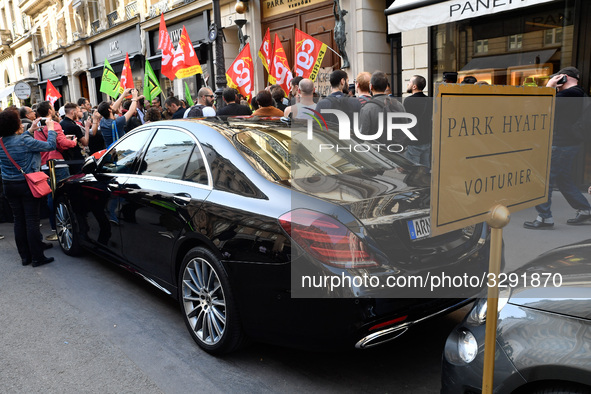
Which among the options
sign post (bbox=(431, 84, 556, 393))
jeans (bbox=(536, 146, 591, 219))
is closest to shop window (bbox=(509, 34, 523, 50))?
jeans (bbox=(536, 146, 591, 219))

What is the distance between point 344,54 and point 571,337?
10408mm

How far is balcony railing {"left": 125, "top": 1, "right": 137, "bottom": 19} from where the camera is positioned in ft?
66.6

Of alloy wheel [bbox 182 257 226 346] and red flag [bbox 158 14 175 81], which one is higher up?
red flag [bbox 158 14 175 81]

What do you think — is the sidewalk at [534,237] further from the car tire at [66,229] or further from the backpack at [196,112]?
the backpack at [196,112]

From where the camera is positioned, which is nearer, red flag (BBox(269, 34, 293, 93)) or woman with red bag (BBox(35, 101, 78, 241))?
woman with red bag (BBox(35, 101, 78, 241))

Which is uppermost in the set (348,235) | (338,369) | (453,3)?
(453,3)

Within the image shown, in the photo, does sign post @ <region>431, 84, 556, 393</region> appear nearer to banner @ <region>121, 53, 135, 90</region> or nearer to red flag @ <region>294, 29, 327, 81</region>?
red flag @ <region>294, 29, 327, 81</region>

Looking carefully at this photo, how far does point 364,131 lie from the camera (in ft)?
18.8

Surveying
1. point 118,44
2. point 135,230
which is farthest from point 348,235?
point 118,44

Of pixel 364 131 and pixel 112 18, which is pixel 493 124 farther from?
pixel 112 18

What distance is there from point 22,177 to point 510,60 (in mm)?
7958

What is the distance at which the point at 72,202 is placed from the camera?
217 inches

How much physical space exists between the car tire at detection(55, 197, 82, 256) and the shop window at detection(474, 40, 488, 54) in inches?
302

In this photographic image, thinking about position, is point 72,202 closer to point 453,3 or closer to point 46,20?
point 453,3
